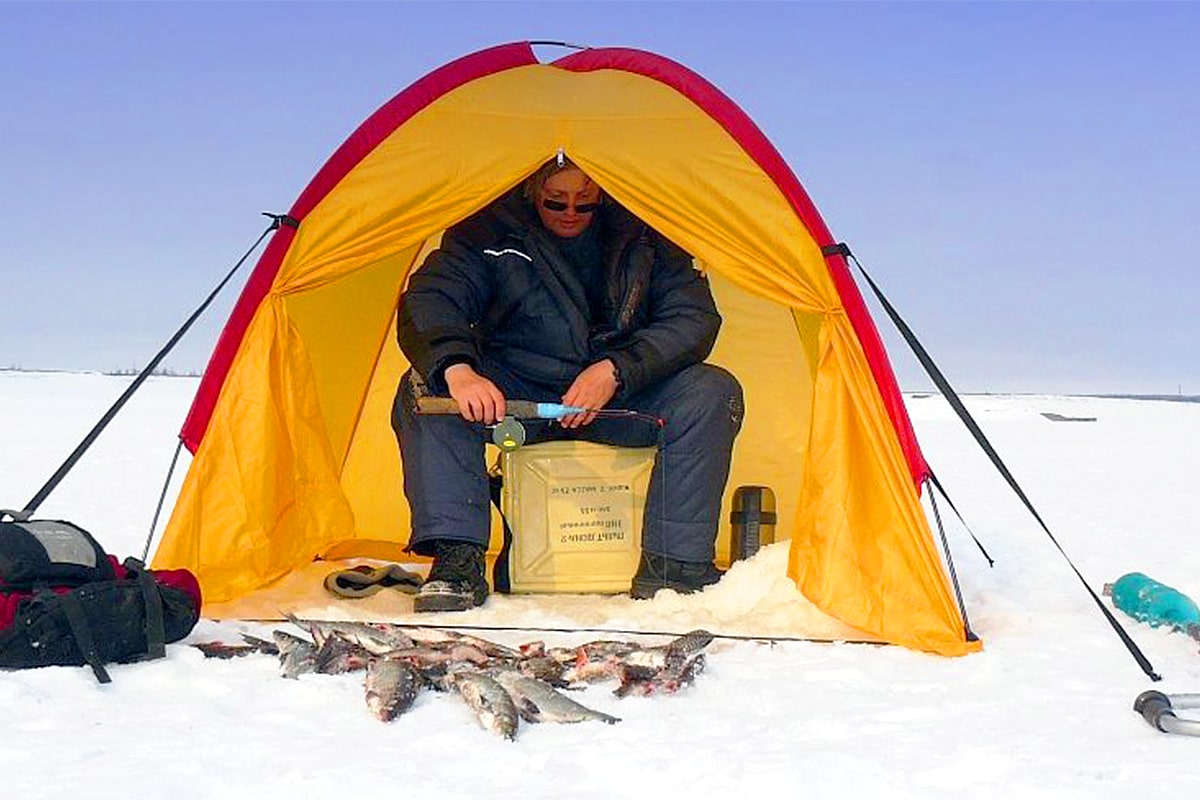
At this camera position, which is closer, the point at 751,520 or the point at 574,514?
the point at 574,514

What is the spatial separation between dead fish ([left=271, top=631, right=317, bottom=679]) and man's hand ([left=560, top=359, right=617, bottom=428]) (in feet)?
4.20

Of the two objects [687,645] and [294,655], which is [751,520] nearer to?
[687,645]

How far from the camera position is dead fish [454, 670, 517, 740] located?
2.56 meters

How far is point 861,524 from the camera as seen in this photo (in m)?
3.72

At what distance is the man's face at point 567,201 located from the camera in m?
4.34

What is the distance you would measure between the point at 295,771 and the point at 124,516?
4.76 m

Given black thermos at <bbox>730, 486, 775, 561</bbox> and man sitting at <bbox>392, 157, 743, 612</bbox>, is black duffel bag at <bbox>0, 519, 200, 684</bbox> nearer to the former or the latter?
Result: man sitting at <bbox>392, 157, 743, 612</bbox>

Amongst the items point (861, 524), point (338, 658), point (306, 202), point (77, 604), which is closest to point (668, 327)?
point (861, 524)

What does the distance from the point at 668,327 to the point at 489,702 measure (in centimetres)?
194

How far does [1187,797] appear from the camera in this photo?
2.24 metres

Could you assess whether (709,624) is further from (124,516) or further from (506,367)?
(124,516)

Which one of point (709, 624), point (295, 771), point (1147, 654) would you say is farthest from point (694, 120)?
point (295, 771)

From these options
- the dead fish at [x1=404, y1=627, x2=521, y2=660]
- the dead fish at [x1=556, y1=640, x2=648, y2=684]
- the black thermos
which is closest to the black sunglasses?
the black thermos

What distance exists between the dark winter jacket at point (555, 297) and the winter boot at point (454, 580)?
2.28ft
